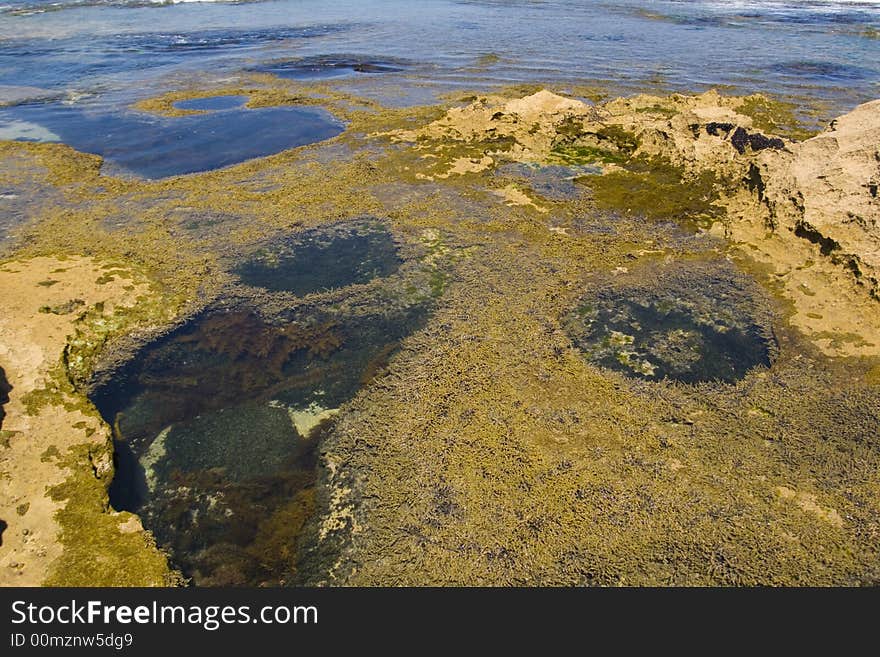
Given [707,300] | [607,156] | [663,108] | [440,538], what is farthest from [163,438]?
[663,108]

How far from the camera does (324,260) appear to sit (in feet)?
31.5

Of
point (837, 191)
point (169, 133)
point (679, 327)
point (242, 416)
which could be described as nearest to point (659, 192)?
point (837, 191)

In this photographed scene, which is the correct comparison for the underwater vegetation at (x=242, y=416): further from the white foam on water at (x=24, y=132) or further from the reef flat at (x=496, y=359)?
the white foam on water at (x=24, y=132)

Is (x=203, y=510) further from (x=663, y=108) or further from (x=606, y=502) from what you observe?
(x=663, y=108)

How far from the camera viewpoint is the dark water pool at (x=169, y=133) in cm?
1414

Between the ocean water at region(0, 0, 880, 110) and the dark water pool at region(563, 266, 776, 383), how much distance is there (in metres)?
15.7

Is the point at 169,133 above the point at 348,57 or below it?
below

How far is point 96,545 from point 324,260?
5776 millimetres

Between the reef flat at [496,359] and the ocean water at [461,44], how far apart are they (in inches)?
460

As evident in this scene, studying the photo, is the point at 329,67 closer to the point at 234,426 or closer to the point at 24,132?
the point at 24,132

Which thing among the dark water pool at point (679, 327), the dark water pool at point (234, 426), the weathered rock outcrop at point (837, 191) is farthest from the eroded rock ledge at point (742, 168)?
the dark water pool at point (234, 426)

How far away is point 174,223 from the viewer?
10.8 m

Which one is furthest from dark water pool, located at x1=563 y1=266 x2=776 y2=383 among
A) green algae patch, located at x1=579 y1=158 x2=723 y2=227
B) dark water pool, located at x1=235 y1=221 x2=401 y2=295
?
dark water pool, located at x1=235 y1=221 x2=401 y2=295

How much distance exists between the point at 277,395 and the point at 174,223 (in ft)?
19.1
